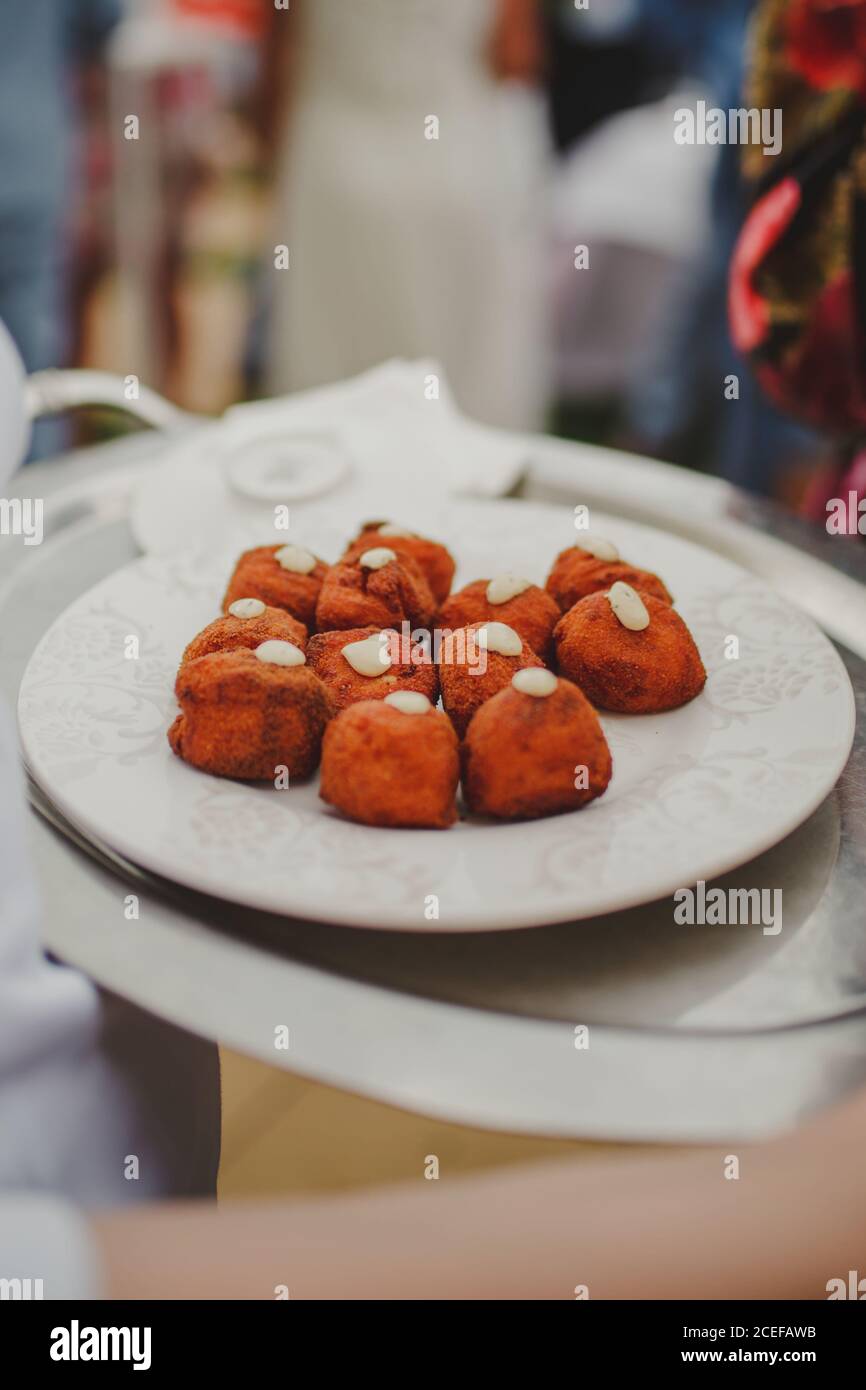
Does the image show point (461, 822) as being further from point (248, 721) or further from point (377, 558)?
point (377, 558)

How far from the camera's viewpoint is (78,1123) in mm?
770

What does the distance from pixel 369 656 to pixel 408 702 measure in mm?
95

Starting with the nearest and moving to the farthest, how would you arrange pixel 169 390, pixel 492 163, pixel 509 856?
pixel 509 856 < pixel 492 163 < pixel 169 390

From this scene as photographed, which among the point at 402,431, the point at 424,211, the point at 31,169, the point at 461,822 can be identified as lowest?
the point at 461,822

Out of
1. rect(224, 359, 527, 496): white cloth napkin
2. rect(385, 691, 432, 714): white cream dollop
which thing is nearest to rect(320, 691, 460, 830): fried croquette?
rect(385, 691, 432, 714): white cream dollop

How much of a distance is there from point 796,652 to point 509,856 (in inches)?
14.3

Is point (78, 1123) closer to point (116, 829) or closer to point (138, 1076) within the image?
point (138, 1076)

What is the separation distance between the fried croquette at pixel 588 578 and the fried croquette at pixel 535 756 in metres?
0.23

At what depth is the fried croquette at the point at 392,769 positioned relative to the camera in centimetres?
82

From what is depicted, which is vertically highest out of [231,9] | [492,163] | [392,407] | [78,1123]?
[231,9]

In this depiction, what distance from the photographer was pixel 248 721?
86 centimetres

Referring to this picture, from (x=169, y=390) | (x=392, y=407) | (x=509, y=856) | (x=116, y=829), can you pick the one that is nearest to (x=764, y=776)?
(x=509, y=856)

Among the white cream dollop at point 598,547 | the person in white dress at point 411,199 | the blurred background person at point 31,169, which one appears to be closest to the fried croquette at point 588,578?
the white cream dollop at point 598,547

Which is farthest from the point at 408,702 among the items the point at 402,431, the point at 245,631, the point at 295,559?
the point at 402,431
